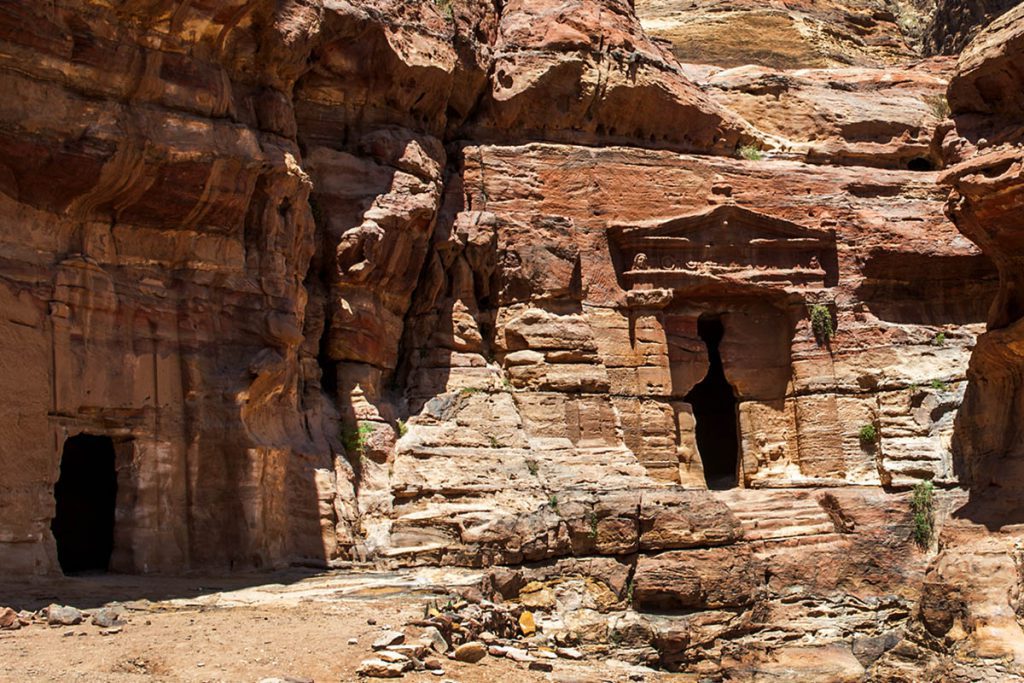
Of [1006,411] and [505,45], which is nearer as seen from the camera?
[1006,411]

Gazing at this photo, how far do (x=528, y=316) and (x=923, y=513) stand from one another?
7.74 m

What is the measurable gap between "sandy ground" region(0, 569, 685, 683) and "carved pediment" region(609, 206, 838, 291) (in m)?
9.00

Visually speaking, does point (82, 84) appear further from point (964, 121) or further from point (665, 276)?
point (964, 121)

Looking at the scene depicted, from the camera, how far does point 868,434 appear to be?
25031 millimetres

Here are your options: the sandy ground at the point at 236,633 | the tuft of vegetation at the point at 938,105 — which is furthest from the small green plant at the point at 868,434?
the sandy ground at the point at 236,633

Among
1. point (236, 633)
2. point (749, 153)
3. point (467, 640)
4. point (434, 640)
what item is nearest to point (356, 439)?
point (467, 640)

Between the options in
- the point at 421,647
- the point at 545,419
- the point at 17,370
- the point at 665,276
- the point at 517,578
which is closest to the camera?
the point at 421,647

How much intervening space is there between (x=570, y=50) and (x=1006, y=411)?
35.0 feet

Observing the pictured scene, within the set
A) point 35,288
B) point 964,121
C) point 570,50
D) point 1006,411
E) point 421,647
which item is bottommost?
point 421,647

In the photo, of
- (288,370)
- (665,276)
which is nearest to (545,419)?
(665,276)

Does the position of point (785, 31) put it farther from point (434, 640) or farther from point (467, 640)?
point (434, 640)

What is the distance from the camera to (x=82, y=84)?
17438 mm

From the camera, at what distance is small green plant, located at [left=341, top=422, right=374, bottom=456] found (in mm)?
21562

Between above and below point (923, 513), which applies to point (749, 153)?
above
